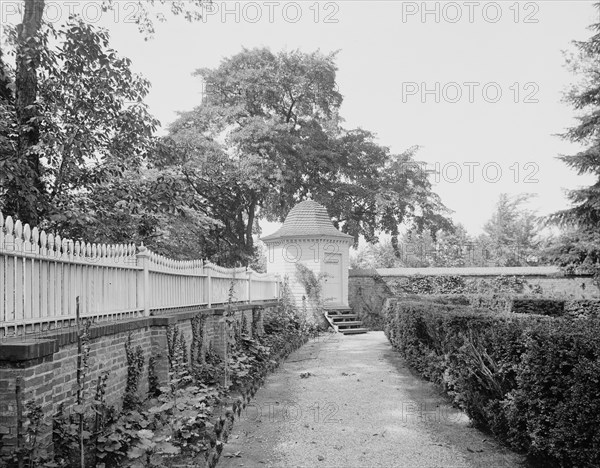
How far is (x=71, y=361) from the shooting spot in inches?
187

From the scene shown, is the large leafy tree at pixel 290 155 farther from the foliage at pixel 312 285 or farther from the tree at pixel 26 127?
the tree at pixel 26 127

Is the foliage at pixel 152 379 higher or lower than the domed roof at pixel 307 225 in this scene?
lower

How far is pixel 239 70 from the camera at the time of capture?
29984mm

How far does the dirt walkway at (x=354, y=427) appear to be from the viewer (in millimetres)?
5457

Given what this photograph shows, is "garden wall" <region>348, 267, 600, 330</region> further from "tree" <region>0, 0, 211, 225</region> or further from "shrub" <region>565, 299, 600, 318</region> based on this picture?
"tree" <region>0, 0, 211, 225</region>

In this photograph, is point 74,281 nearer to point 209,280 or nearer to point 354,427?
point 354,427

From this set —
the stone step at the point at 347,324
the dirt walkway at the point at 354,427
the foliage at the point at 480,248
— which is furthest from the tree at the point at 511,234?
the dirt walkway at the point at 354,427

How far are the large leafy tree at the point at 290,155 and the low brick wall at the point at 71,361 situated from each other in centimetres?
1865

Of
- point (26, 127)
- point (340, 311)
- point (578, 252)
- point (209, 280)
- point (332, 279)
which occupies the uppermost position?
point (26, 127)

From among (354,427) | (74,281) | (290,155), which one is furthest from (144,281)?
(290,155)

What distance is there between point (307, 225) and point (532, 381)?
17.6 meters

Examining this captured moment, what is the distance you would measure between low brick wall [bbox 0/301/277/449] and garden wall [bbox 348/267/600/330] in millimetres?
15050

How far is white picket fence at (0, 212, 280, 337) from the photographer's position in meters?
4.38

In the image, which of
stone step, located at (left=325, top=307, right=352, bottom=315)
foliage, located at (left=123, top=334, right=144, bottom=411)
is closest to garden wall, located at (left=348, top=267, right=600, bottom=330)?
stone step, located at (left=325, top=307, right=352, bottom=315)
